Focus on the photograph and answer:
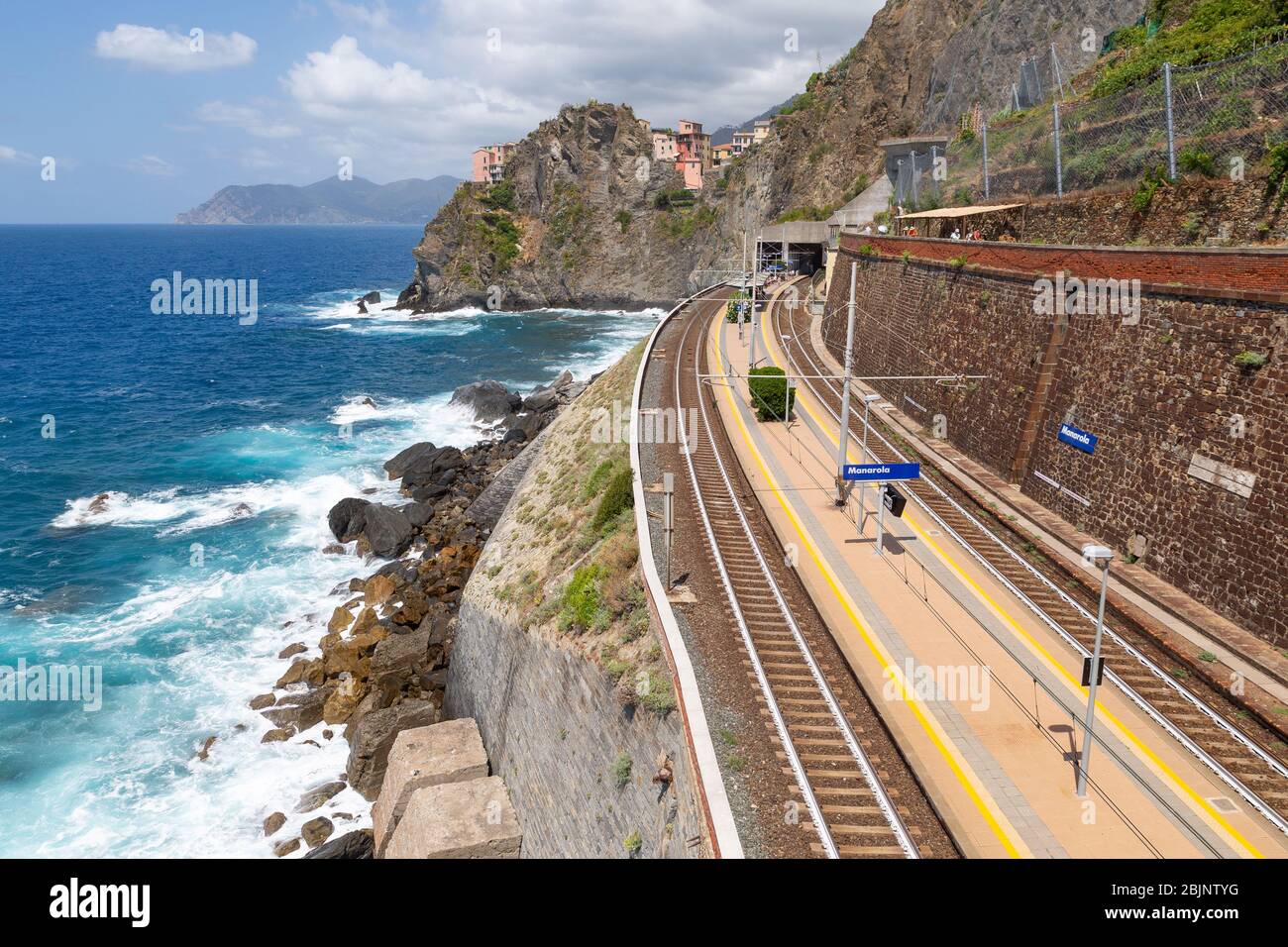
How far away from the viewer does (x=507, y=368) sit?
241ft

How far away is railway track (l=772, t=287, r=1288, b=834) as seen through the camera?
11773 mm

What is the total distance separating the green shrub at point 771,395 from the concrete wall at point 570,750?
14999 mm

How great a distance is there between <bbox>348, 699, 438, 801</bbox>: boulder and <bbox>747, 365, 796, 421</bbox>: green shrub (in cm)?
1725

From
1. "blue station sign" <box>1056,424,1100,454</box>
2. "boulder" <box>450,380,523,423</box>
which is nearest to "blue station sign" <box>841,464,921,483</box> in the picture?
"blue station sign" <box>1056,424,1100,454</box>

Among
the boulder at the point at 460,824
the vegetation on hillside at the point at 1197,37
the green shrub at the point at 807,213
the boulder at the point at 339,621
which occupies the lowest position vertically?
the boulder at the point at 460,824

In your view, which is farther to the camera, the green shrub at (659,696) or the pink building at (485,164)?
the pink building at (485,164)

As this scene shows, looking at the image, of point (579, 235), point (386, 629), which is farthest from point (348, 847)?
point (579, 235)

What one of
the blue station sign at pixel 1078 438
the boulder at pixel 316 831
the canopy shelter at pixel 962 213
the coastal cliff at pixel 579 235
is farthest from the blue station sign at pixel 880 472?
the coastal cliff at pixel 579 235

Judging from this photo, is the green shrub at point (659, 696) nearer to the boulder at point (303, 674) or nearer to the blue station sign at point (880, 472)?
the blue station sign at point (880, 472)

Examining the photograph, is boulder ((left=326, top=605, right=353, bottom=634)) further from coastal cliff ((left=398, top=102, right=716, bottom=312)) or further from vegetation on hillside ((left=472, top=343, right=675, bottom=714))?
coastal cliff ((left=398, top=102, right=716, bottom=312))

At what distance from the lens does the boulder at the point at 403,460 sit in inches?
1735

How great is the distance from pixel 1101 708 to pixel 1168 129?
16.4 meters

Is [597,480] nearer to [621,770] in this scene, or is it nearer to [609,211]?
[621,770]
